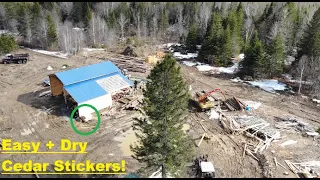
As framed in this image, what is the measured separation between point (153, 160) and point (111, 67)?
18.4 m

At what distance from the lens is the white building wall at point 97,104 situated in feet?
95.3

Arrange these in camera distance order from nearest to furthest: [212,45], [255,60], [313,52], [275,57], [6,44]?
[313,52]
[275,57]
[255,60]
[212,45]
[6,44]

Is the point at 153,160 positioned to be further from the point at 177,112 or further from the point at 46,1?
the point at 46,1

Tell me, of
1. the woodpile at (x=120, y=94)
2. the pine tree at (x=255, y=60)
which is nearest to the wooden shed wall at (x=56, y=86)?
the woodpile at (x=120, y=94)

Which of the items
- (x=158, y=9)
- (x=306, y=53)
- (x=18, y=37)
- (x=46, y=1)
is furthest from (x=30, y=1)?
(x=306, y=53)

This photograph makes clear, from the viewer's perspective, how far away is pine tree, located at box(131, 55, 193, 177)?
15508mm

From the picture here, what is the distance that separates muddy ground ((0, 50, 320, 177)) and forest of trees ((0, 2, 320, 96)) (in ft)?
20.3

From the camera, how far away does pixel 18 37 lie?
2393 inches

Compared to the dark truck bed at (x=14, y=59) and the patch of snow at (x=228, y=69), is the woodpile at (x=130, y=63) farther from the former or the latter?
the dark truck bed at (x=14, y=59)

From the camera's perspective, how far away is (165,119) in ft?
54.0

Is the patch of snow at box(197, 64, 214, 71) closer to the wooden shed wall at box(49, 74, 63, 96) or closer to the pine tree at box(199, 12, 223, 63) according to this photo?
the pine tree at box(199, 12, 223, 63)

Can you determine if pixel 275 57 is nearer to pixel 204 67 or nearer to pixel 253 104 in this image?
pixel 253 104

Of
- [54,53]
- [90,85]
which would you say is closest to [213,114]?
[90,85]

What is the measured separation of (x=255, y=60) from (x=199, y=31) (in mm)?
20424
